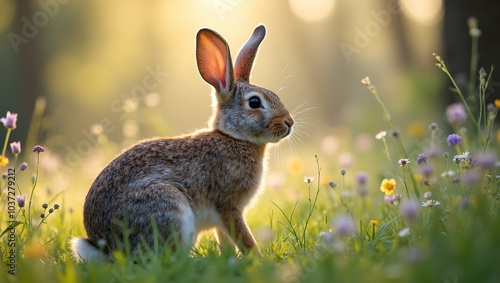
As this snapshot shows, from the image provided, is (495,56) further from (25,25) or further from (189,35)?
(189,35)

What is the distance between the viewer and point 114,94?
26.1 meters

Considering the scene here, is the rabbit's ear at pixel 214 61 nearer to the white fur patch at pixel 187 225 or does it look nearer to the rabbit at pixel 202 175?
the rabbit at pixel 202 175

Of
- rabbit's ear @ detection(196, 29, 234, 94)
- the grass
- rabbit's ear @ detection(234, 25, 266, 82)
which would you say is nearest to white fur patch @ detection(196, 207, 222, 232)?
the grass

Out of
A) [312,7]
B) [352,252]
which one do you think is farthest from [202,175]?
[312,7]

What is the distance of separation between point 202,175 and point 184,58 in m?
26.2

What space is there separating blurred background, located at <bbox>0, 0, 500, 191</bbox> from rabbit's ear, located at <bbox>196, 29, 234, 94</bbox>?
1.60m

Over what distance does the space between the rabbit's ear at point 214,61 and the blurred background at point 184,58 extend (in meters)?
1.60

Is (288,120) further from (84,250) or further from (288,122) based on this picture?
(84,250)

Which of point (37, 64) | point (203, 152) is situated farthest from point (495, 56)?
point (37, 64)

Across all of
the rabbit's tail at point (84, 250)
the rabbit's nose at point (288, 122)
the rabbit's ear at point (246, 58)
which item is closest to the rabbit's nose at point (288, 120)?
the rabbit's nose at point (288, 122)

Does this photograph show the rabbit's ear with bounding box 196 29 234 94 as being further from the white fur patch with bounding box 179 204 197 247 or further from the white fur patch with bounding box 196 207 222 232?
the white fur patch with bounding box 179 204 197 247

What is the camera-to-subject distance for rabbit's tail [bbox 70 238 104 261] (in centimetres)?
438

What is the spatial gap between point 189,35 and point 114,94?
14.0 feet

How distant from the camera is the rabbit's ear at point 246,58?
19.1ft
